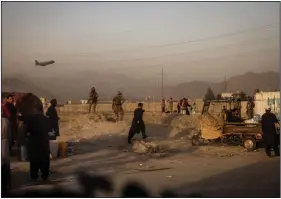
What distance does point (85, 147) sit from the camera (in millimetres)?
9016

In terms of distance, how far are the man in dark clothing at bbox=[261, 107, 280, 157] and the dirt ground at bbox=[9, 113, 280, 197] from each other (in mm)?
256

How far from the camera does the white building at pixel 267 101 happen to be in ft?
26.3

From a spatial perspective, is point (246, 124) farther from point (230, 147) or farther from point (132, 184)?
point (132, 184)

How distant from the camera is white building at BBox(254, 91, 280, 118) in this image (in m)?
8.01

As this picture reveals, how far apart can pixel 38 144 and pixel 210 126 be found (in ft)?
12.6

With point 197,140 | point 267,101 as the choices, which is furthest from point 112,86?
point 267,101

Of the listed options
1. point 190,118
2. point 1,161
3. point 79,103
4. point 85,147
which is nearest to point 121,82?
point 79,103

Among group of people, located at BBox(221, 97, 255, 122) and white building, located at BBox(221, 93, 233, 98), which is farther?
group of people, located at BBox(221, 97, 255, 122)

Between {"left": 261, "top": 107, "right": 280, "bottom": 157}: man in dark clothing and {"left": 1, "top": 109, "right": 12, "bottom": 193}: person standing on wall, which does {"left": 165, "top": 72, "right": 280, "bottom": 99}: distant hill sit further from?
{"left": 1, "top": 109, "right": 12, "bottom": 193}: person standing on wall

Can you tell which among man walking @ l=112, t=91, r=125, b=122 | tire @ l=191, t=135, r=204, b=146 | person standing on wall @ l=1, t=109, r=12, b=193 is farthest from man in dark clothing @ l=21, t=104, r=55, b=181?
tire @ l=191, t=135, r=204, b=146

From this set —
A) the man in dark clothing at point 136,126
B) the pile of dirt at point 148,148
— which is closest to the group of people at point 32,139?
the pile of dirt at point 148,148

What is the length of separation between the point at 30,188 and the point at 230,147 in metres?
4.35

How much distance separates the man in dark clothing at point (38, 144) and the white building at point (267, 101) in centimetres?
417

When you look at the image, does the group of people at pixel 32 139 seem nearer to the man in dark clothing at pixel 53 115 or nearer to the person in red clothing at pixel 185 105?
the man in dark clothing at pixel 53 115
